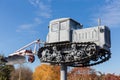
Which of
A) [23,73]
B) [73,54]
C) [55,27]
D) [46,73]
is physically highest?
[55,27]

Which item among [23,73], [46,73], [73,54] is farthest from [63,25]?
[23,73]

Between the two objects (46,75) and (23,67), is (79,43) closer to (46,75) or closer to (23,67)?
(46,75)

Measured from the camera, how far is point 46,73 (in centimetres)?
5044

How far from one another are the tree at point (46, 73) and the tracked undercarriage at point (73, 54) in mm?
26064

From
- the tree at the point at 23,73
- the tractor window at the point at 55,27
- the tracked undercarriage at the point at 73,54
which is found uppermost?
the tractor window at the point at 55,27

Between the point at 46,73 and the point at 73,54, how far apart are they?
29201 mm

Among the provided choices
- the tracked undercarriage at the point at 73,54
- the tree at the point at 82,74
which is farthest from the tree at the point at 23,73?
the tracked undercarriage at the point at 73,54

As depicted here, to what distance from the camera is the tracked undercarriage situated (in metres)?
21.5

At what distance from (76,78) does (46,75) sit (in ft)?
21.2

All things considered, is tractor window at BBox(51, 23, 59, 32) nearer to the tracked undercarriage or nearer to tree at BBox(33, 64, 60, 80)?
the tracked undercarriage

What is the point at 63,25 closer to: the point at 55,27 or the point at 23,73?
the point at 55,27

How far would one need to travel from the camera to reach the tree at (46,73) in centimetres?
5003

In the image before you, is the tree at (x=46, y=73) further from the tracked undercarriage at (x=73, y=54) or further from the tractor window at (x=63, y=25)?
the tractor window at (x=63, y=25)

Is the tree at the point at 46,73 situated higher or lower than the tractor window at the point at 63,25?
lower
